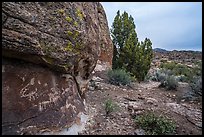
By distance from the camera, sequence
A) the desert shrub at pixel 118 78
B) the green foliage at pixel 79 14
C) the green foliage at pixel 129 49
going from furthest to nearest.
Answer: the green foliage at pixel 129 49 < the desert shrub at pixel 118 78 < the green foliage at pixel 79 14

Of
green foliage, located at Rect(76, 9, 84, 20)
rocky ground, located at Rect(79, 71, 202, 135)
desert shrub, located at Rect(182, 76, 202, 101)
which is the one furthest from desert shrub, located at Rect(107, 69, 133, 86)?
green foliage, located at Rect(76, 9, 84, 20)

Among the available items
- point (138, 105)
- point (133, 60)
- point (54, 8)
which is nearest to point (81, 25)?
point (54, 8)

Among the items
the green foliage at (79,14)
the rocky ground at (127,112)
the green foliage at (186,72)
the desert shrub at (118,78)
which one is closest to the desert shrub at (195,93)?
the rocky ground at (127,112)

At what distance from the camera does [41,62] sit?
10.7 ft

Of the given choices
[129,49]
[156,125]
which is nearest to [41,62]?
[156,125]

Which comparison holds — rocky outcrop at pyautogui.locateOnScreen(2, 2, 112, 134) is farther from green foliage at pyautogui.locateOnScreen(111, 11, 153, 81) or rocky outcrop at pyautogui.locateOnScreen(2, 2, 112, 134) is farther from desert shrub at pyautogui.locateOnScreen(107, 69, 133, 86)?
green foliage at pyautogui.locateOnScreen(111, 11, 153, 81)

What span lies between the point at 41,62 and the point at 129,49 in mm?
7612

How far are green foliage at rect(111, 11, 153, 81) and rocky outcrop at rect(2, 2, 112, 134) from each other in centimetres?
680

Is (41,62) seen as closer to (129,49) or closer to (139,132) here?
(139,132)

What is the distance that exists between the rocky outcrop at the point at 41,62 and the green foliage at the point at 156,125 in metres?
1.27

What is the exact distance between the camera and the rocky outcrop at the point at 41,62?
2877 millimetres

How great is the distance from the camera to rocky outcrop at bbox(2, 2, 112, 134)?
288 cm

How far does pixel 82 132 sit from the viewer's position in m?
3.77

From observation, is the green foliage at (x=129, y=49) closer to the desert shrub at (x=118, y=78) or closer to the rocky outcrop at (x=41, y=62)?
the desert shrub at (x=118, y=78)
